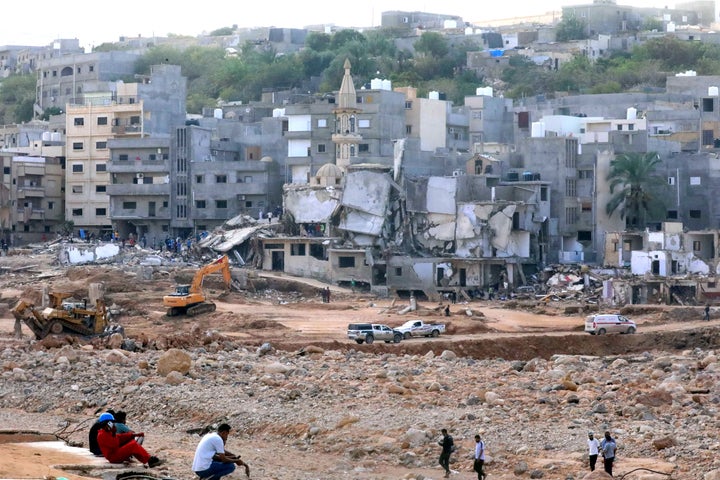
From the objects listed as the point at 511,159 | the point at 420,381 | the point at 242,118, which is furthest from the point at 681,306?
the point at 242,118

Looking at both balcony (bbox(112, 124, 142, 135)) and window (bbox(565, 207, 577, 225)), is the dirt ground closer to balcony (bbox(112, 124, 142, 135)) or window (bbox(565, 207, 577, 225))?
window (bbox(565, 207, 577, 225))

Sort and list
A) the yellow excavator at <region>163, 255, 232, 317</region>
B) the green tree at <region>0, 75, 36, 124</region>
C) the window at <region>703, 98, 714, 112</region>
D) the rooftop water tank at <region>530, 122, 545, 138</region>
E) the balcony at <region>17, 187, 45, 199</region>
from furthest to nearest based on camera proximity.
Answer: the green tree at <region>0, 75, 36, 124</region> → the window at <region>703, 98, 714, 112</region> → the balcony at <region>17, 187, 45, 199</region> → the rooftop water tank at <region>530, 122, 545, 138</region> → the yellow excavator at <region>163, 255, 232, 317</region>

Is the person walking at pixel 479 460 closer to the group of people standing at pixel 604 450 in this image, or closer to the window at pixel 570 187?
the group of people standing at pixel 604 450

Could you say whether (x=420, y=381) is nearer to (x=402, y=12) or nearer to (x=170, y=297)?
(x=170, y=297)

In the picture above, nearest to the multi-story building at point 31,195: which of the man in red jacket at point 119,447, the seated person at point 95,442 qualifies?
the seated person at point 95,442

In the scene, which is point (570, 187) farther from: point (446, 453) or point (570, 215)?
point (446, 453)

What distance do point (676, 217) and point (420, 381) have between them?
40.1 meters

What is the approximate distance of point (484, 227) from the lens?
233 feet

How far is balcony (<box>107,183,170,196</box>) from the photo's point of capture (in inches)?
3236

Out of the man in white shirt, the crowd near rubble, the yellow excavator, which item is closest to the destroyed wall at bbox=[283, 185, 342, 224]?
the yellow excavator

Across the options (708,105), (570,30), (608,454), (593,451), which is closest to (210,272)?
(593,451)

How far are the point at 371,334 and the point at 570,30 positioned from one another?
106 metres

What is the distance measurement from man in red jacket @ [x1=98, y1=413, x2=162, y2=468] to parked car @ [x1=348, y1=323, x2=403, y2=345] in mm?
23077

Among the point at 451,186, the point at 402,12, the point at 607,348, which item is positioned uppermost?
the point at 402,12
